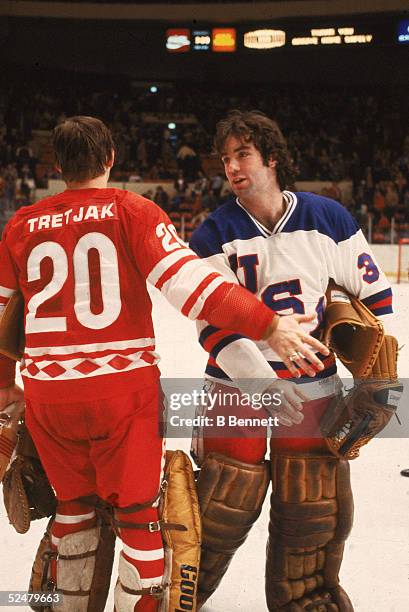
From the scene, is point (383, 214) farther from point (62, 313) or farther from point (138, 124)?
point (62, 313)

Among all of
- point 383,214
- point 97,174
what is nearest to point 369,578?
point 97,174

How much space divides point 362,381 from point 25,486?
989 millimetres

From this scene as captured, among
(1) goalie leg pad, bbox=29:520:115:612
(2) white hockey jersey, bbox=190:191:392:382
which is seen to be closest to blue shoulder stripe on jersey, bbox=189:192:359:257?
(2) white hockey jersey, bbox=190:191:392:382

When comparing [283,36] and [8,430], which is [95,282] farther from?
[283,36]

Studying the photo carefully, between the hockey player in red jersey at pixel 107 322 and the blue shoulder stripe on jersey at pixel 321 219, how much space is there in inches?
16.0

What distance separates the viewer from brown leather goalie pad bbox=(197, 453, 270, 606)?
2.05 metres

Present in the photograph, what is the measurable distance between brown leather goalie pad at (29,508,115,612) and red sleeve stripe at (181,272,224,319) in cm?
63

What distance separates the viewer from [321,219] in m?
2.06

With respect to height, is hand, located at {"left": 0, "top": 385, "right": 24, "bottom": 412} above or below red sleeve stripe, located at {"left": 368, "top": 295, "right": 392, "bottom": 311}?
below

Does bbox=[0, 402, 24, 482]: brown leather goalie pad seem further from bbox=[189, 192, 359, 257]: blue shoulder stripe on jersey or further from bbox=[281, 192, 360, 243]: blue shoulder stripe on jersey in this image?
bbox=[281, 192, 360, 243]: blue shoulder stripe on jersey

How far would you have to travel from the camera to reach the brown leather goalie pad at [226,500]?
2.05 m

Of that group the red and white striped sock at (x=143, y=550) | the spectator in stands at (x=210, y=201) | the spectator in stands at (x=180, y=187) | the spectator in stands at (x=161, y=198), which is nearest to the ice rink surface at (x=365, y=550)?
the red and white striped sock at (x=143, y=550)

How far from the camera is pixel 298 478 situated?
2.06 m

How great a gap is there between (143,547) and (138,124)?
54.6 feet
